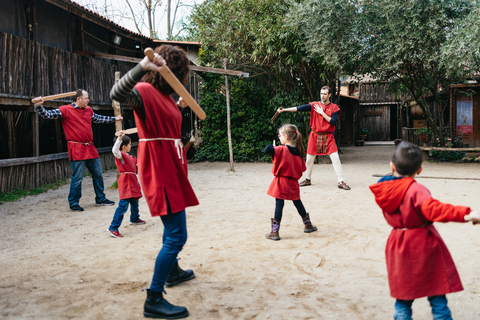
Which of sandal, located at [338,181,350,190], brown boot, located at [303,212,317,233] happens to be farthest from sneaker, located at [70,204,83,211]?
sandal, located at [338,181,350,190]

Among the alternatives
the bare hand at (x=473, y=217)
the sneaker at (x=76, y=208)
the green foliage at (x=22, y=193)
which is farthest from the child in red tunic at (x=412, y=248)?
the green foliage at (x=22, y=193)

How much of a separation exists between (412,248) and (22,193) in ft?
25.8

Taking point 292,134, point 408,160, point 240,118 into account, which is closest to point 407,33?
point 240,118

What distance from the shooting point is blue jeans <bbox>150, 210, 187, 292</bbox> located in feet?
9.50

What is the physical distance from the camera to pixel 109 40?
44.9 feet

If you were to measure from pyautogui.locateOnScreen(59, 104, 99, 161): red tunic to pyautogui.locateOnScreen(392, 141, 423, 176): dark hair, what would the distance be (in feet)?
18.3

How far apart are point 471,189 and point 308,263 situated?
5334 millimetres

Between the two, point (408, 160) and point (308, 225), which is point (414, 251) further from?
point (308, 225)

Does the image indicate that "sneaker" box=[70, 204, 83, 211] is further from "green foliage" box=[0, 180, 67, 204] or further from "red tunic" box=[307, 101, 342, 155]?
"red tunic" box=[307, 101, 342, 155]

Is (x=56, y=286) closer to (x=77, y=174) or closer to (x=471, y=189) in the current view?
(x=77, y=174)

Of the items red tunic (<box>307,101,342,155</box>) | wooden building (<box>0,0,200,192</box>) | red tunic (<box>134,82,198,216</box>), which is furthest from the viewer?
wooden building (<box>0,0,200,192</box>)

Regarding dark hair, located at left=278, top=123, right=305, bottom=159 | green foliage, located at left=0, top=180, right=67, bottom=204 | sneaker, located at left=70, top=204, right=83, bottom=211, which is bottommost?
sneaker, located at left=70, top=204, right=83, bottom=211

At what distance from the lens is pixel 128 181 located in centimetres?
526

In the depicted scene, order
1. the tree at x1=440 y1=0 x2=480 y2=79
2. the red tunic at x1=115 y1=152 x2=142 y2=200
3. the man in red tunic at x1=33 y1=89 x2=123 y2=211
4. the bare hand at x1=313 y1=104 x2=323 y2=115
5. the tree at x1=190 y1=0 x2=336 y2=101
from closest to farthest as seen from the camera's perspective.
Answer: the red tunic at x1=115 y1=152 x2=142 y2=200 < the man in red tunic at x1=33 y1=89 x2=123 y2=211 < the bare hand at x1=313 y1=104 x2=323 y2=115 < the tree at x1=440 y1=0 x2=480 y2=79 < the tree at x1=190 y1=0 x2=336 y2=101
